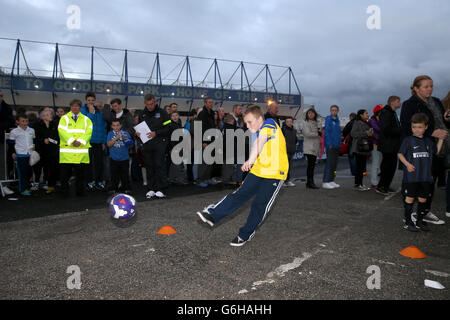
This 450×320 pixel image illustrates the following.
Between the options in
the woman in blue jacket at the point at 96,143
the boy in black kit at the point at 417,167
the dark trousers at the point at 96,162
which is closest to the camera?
the boy in black kit at the point at 417,167

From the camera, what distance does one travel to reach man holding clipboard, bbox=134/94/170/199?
21.0ft

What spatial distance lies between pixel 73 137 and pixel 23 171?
1437 mm

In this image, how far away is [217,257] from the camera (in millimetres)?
3135

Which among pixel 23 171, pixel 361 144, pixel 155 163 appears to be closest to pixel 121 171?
pixel 155 163

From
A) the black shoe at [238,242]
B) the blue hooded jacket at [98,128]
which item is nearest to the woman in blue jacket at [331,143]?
the black shoe at [238,242]

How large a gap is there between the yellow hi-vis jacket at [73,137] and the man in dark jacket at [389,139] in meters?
5.97

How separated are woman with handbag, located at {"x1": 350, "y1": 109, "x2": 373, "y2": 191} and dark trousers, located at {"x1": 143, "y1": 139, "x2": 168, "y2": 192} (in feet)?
15.1

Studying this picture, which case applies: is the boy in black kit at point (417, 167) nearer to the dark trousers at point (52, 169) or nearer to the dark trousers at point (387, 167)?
the dark trousers at point (387, 167)

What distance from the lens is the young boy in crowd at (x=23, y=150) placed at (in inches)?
258

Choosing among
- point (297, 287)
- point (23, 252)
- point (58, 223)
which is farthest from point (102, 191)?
point (297, 287)

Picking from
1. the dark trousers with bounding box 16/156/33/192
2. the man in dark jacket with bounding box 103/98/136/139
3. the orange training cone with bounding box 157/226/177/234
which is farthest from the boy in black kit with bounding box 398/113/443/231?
the dark trousers with bounding box 16/156/33/192

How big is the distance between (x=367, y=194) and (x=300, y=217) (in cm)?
291

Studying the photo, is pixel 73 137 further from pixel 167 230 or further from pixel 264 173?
pixel 264 173

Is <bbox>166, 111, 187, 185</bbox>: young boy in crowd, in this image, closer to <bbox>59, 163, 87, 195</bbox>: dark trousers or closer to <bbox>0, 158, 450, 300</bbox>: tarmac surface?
<bbox>59, 163, 87, 195</bbox>: dark trousers
